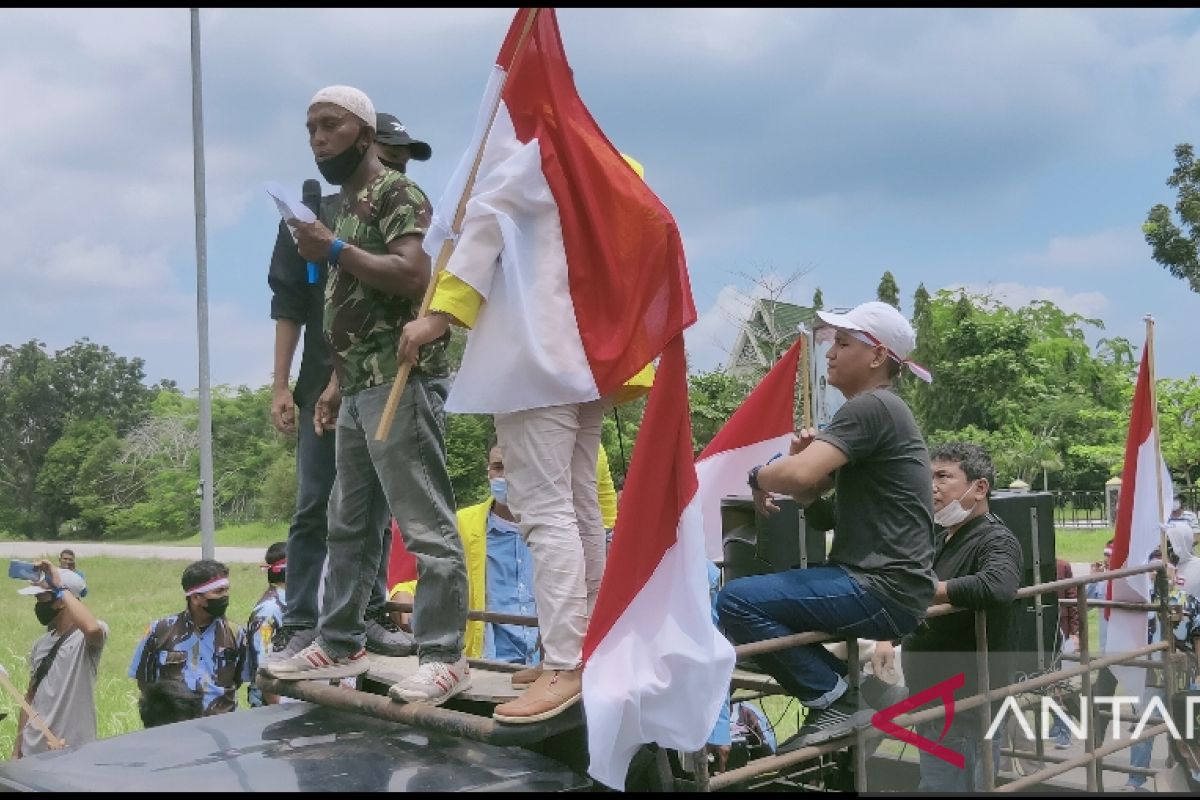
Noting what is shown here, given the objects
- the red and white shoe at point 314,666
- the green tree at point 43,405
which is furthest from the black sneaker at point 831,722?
the green tree at point 43,405

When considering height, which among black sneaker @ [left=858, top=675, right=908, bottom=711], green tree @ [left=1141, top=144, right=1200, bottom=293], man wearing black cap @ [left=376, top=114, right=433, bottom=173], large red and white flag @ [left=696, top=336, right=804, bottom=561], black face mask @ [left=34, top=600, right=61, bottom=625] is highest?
green tree @ [left=1141, top=144, right=1200, bottom=293]

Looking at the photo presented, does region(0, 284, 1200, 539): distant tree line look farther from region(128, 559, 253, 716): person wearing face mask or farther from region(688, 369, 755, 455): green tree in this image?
region(128, 559, 253, 716): person wearing face mask

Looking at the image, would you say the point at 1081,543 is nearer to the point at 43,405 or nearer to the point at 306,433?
the point at 306,433

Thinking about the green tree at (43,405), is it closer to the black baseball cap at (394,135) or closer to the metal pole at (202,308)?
the metal pole at (202,308)

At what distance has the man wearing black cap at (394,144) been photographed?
15.4ft

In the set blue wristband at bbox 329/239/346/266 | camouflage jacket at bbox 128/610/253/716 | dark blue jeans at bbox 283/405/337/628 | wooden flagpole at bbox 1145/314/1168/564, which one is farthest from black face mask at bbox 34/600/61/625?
wooden flagpole at bbox 1145/314/1168/564

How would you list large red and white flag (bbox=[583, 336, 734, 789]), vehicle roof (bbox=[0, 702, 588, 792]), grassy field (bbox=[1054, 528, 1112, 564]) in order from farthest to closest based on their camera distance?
grassy field (bbox=[1054, 528, 1112, 564]) → large red and white flag (bbox=[583, 336, 734, 789]) → vehicle roof (bbox=[0, 702, 588, 792])

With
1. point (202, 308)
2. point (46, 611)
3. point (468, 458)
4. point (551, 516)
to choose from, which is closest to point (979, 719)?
point (551, 516)

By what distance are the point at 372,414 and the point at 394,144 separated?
1413mm

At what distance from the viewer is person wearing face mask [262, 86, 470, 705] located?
3688mm

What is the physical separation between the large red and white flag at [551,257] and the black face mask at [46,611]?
5091mm

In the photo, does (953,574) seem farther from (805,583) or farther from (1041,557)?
(805,583)

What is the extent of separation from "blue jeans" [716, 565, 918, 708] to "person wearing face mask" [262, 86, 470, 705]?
3.00 ft

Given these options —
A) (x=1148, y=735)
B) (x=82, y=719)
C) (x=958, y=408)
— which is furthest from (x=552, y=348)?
(x=958, y=408)
